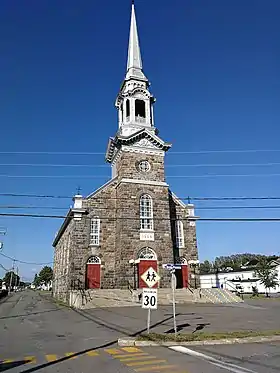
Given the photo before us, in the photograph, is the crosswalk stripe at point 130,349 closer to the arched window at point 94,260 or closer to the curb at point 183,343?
the curb at point 183,343

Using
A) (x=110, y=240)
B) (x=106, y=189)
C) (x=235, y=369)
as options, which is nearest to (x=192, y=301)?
(x=110, y=240)

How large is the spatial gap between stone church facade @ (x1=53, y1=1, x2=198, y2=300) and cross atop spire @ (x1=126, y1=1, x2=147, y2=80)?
0.91m

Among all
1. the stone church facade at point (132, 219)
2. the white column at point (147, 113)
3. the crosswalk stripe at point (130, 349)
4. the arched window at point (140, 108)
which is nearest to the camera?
the crosswalk stripe at point (130, 349)

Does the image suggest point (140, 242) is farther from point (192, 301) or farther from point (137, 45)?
point (137, 45)

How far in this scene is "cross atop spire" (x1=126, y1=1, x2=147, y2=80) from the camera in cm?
3894

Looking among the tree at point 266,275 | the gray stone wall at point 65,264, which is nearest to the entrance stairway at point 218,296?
the gray stone wall at point 65,264

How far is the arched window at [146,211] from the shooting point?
3234 centimetres

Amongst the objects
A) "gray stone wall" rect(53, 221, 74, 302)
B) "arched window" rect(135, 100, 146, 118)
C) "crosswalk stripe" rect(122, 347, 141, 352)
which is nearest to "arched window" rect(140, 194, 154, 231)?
"gray stone wall" rect(53, 221, 74, 302)

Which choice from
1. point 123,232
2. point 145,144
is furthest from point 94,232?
point 145,144

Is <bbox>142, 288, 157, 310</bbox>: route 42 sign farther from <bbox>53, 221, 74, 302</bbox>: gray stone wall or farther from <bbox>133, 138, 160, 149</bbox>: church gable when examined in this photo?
<bbox>133, 138, 160, 149</bbox>: church gable

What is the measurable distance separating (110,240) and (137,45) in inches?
940

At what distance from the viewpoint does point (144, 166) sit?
34.5m

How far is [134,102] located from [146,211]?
1230 centimetres

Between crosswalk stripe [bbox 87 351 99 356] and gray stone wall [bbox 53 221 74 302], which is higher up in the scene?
gray stone wall [bbox 53 221 74 302]
